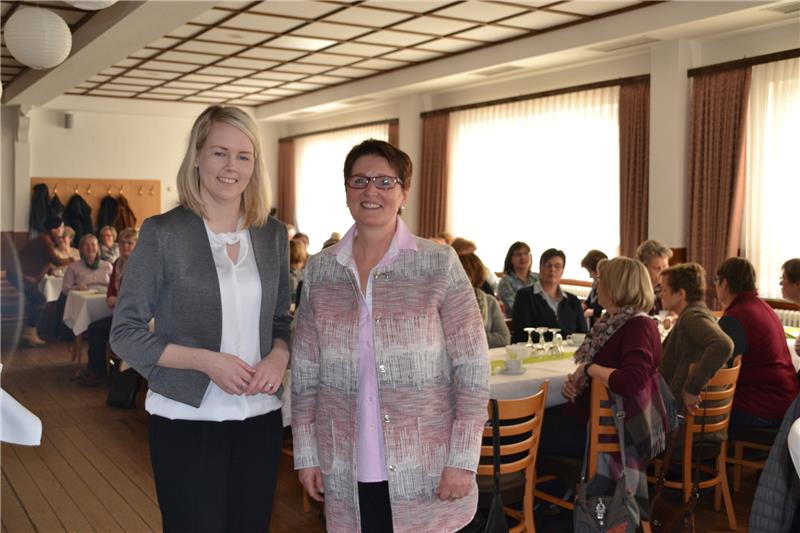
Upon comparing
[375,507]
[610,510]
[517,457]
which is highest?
[375,507]

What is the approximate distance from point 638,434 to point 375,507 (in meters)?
1.72

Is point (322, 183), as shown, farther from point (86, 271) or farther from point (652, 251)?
point (652, 251)

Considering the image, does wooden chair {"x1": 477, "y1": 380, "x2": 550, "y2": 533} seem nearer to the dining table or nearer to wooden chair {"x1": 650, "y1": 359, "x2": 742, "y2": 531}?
wooden chair {"x1": 650, "y1": 359, "x2": 742, "y2": 531}

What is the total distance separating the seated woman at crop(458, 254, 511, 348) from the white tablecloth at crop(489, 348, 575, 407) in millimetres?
909

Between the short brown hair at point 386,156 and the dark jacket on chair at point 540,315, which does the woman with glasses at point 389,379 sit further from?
the dark jacket on chair at point 540,315

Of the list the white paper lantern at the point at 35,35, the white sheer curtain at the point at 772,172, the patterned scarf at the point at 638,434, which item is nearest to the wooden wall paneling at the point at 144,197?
the white paper lantern at the point at 35,35

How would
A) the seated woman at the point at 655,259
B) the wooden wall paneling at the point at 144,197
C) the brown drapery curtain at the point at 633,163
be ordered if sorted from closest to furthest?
1. the seated woman at the point at 655,259
2. the brown drapery curtain at the point at 633,163
3. the wooden wall paneling at the point at 144,197

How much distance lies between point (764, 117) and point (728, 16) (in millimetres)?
1144

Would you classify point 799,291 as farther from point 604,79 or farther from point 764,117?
point 604,79

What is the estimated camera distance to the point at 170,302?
6.82 ft

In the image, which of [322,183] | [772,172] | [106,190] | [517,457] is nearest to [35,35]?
[517,457]

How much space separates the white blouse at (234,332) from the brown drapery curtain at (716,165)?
22.7 ft

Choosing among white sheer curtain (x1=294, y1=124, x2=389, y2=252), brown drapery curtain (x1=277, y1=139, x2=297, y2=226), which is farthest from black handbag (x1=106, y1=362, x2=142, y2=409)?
brown drapery curtain (x1=277, y1=139, x2=297, y2=226)

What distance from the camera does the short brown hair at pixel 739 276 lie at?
15.5ft
